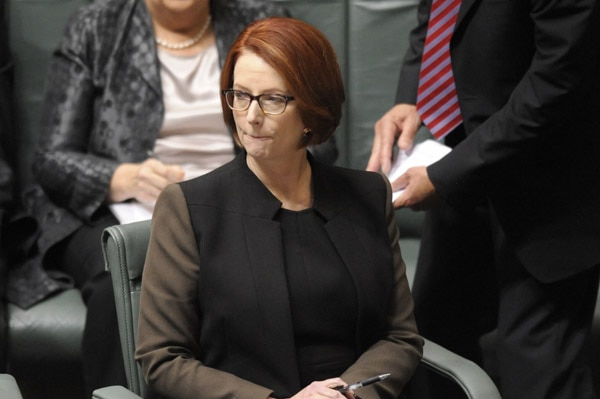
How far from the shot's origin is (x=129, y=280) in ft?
7.89

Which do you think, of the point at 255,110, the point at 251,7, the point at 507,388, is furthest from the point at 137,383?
the point at 251,7

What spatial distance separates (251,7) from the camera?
371cm

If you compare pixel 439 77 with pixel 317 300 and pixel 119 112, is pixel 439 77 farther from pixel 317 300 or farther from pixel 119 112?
pixel 119 112

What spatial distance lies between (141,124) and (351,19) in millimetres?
874

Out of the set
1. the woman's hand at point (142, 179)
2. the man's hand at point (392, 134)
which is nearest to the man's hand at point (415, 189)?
the man's hand at point (392, 134)

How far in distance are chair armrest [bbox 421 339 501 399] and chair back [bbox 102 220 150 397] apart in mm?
624

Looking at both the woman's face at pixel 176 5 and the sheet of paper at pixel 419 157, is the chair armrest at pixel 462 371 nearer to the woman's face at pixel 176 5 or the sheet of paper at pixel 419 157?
the sheet of paper at pixel 419 157

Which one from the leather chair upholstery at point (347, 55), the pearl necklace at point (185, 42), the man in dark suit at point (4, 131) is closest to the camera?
the man in dark suit at point (4, 131)

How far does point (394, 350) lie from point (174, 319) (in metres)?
0.47

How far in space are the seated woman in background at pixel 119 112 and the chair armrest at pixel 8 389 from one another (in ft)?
3.86

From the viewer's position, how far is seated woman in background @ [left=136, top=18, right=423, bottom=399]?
2.19 meters

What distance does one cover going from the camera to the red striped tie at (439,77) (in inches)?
114

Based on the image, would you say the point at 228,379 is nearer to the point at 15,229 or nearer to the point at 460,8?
the point at 460,8

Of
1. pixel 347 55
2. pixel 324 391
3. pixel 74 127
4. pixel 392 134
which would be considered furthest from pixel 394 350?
pixel 347 55
